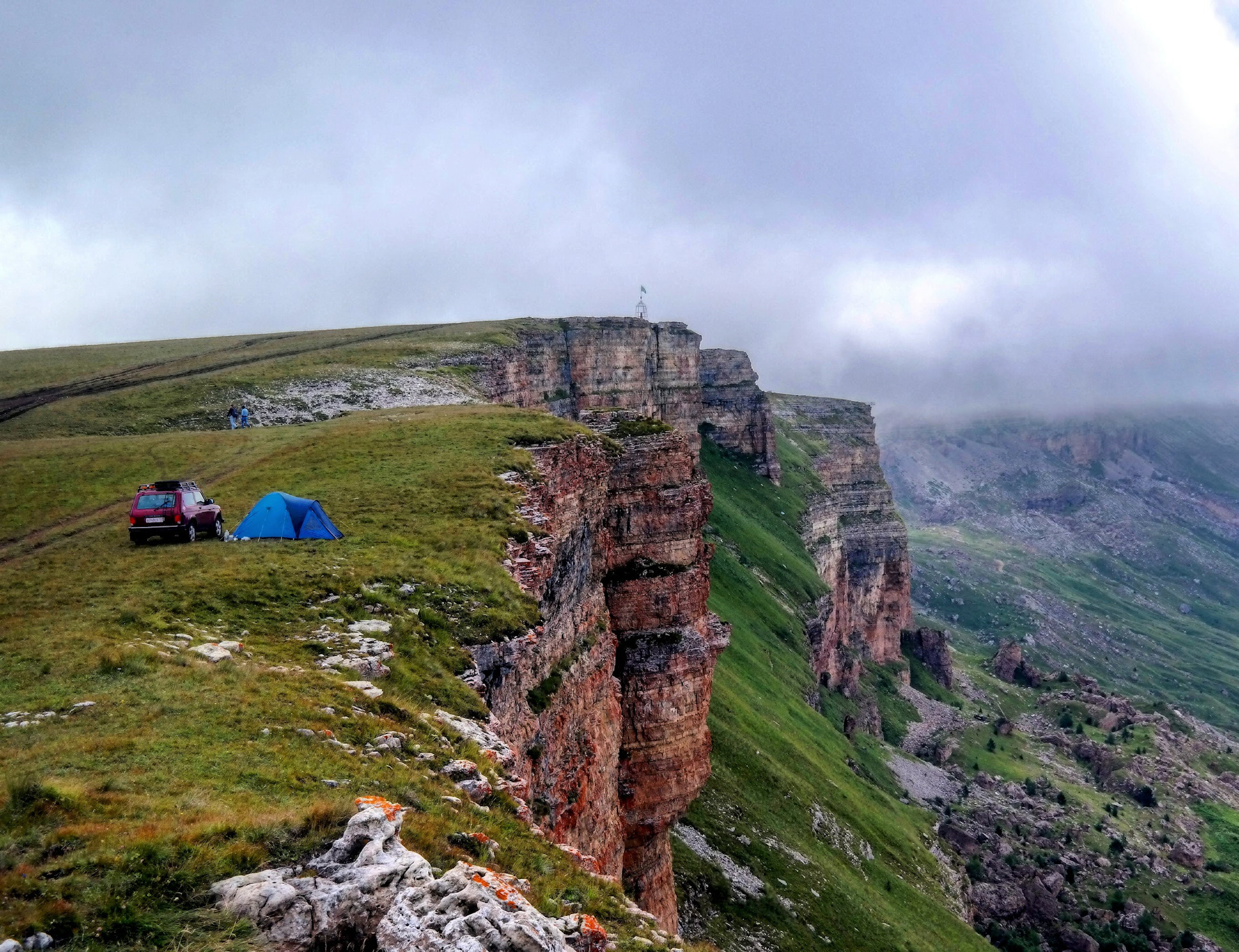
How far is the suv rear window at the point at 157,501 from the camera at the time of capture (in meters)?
28.1

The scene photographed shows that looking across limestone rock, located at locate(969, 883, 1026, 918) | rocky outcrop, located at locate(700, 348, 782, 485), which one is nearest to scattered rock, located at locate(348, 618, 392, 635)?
limestone rock, located at locate(969, 883, 1026, 918)

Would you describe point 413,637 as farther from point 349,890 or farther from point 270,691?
point 349,890

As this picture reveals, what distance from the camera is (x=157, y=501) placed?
28125mm

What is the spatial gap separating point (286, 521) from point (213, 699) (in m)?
14.2

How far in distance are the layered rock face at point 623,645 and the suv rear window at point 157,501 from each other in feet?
43.2

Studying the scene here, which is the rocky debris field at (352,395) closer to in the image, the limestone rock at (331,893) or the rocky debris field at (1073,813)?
the limestone rock at (331,893)

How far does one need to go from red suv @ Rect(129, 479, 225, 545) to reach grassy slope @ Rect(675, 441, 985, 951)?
30944 millimetres

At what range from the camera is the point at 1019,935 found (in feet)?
242

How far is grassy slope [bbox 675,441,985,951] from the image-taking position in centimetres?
4262

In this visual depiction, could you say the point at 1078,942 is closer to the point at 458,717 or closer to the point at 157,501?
the point at 458,717

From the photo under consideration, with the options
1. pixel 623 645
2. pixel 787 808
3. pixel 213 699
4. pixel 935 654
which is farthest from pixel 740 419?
pixel 213 699

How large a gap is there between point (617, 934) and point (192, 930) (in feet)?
20.1

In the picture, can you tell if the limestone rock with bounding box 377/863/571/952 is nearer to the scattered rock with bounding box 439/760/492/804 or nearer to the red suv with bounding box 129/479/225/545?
the scattered rock with bounding box 439/760/492/804

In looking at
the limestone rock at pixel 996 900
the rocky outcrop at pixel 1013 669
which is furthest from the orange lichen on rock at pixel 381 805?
the rocky outcrop at pixel 1013 669
